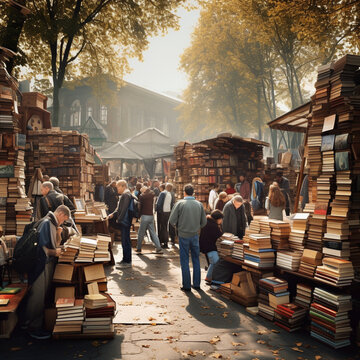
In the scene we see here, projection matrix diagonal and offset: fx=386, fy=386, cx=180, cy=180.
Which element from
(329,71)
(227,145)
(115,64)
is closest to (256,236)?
(329,71)

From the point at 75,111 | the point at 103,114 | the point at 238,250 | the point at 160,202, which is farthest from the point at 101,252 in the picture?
the point at 103,114

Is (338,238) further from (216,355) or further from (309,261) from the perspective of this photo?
(216,355)

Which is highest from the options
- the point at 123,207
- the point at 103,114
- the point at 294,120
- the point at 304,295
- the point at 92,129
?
the point at 103,114

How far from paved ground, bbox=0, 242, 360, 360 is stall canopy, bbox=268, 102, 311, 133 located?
5.04 meters

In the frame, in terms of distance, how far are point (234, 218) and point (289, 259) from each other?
2788mm

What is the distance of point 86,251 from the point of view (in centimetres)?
594

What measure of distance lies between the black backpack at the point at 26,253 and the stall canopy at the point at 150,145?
28.5 m

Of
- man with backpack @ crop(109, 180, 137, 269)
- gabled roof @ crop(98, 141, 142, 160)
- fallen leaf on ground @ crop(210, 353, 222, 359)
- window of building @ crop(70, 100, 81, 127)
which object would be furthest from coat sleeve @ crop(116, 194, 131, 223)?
window of building @ crop(70, 100, 81, 127)

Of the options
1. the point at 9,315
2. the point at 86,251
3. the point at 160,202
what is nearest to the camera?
the point at 9,315

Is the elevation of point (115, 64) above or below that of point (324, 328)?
above

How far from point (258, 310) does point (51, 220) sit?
3638 millimetres

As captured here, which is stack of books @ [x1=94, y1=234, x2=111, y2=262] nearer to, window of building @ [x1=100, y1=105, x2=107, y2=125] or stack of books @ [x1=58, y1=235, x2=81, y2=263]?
stack of books @ [x1=58, y1=235, x2=81, y2=263]

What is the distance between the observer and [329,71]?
5949 millimetres

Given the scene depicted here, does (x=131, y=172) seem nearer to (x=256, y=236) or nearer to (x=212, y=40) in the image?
(x=212, y=40)
